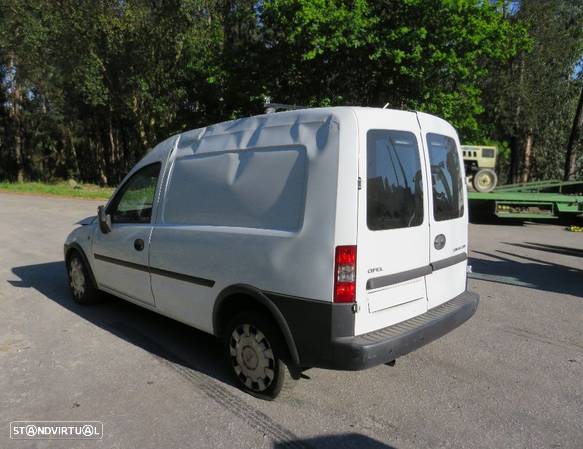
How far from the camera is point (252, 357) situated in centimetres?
348

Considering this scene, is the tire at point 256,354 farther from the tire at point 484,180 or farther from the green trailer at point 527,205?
the tire at point 484,180

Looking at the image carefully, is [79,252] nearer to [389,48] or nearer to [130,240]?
[130,240]

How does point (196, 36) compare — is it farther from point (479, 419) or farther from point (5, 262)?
point (479, 419)

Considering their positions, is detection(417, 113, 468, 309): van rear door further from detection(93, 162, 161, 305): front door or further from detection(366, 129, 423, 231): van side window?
detection(93, 162, 161, 305): front door

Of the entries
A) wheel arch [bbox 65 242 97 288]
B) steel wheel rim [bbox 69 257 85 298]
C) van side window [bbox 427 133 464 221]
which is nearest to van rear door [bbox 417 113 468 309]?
van side window [bbox 427 133 464 221]

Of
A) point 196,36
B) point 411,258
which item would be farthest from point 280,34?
point 411,258

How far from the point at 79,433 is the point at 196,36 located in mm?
21441

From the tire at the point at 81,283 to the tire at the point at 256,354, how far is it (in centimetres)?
263

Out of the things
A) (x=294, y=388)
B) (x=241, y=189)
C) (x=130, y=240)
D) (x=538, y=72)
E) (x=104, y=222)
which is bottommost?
(x=294, y=388)

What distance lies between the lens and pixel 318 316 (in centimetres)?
299

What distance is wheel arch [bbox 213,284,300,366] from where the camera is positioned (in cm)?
314

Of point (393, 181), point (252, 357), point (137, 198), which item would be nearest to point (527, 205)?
point (393, 181)

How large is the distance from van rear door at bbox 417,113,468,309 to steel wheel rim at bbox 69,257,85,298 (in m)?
4.09

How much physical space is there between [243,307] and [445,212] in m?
1.74
